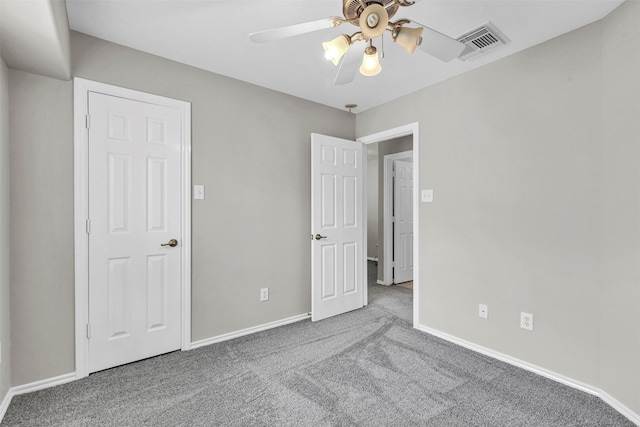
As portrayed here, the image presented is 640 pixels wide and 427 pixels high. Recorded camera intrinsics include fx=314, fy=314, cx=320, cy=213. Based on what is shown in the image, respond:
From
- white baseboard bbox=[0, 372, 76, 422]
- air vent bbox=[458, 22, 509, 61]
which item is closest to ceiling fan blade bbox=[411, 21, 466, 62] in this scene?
air vent bbox=[458, 22, 509, 61]

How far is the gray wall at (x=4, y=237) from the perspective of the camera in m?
Result: 1.84

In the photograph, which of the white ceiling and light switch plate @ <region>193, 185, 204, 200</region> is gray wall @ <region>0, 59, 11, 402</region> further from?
light switch plate @ <region>193, 185, 204, 200</region>

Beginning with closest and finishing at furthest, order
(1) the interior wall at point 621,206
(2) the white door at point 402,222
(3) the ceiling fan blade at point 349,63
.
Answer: (3) the ceiling fan blade at point 349,63 → (1) the interior wall at point 621,206 → (2) the white door at point 402,222

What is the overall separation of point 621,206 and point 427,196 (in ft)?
4.68

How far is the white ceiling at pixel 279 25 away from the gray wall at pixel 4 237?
650 mm

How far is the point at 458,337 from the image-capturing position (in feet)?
9.26

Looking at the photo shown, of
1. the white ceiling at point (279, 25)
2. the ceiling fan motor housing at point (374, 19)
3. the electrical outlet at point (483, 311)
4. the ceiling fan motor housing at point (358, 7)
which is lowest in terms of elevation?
the electrical outlet at point (483, 311)

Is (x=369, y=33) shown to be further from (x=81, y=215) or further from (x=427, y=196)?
(x=81, y=215)

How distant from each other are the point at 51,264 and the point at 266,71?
2.17 meters

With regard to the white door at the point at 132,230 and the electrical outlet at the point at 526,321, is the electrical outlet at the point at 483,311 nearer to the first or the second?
the electrical outlet at the point at 526,321

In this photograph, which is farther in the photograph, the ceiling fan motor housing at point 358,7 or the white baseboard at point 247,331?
the white baseboard at point 247,331

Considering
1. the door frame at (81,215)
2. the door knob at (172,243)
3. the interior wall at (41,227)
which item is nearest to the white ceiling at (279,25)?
the door frame at (81,215)

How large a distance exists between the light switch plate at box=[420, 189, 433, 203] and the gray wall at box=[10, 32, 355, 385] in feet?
3.97

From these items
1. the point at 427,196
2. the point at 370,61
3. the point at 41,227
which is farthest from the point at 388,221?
the point at 41,227
